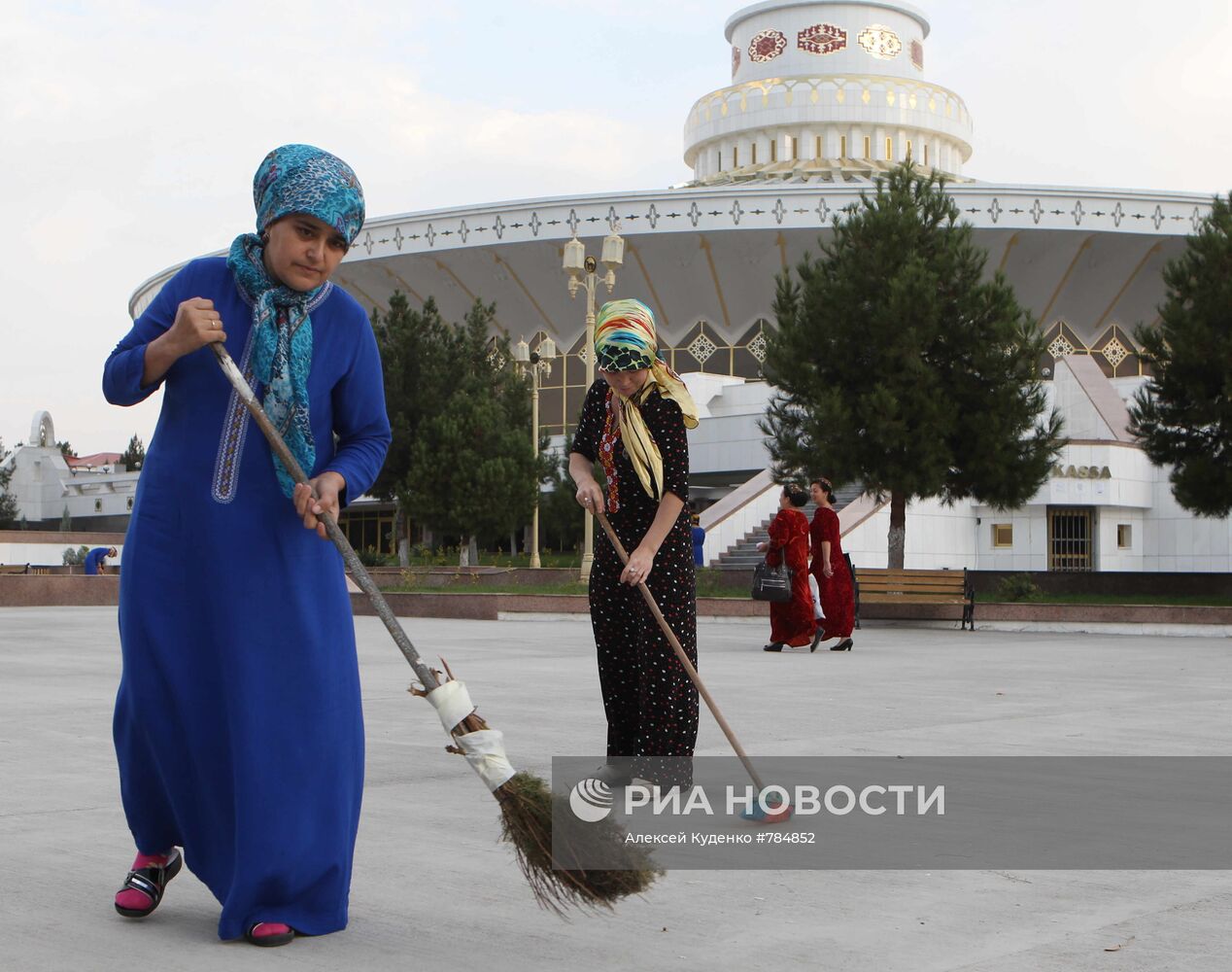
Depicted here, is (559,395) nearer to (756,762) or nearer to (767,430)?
(767,430)

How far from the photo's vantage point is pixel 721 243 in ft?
152

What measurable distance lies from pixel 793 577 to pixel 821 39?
4791 cm

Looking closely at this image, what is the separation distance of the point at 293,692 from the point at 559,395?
49646 mm

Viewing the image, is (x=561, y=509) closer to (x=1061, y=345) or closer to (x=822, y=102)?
(x=1061, y=345)

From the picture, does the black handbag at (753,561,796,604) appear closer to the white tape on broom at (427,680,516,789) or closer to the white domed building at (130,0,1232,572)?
the white tape on broom at (427,680,516,789)

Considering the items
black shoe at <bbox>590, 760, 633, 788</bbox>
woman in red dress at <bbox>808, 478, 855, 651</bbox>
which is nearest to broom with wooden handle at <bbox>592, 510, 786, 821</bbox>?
black shoe at <bbox>590, 760, 633, 788</bbox>

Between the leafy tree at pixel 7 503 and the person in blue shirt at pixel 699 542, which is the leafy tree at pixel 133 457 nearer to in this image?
the leafy tree at pixel 7 503

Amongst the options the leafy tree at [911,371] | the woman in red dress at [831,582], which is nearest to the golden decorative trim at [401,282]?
the leafy tree at [911,371]

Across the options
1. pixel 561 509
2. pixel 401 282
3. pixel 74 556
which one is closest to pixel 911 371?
pixel 561 509

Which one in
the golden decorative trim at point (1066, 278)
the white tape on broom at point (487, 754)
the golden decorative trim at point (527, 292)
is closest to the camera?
the white tape on broom at point (487, 754)

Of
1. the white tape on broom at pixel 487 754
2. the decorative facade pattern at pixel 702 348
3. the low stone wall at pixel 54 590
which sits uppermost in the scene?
the decorative facade pattern at pixel 702 348

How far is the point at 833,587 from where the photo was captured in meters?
14.8

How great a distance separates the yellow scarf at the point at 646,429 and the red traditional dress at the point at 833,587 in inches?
371

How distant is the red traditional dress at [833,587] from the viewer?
14.6 m
